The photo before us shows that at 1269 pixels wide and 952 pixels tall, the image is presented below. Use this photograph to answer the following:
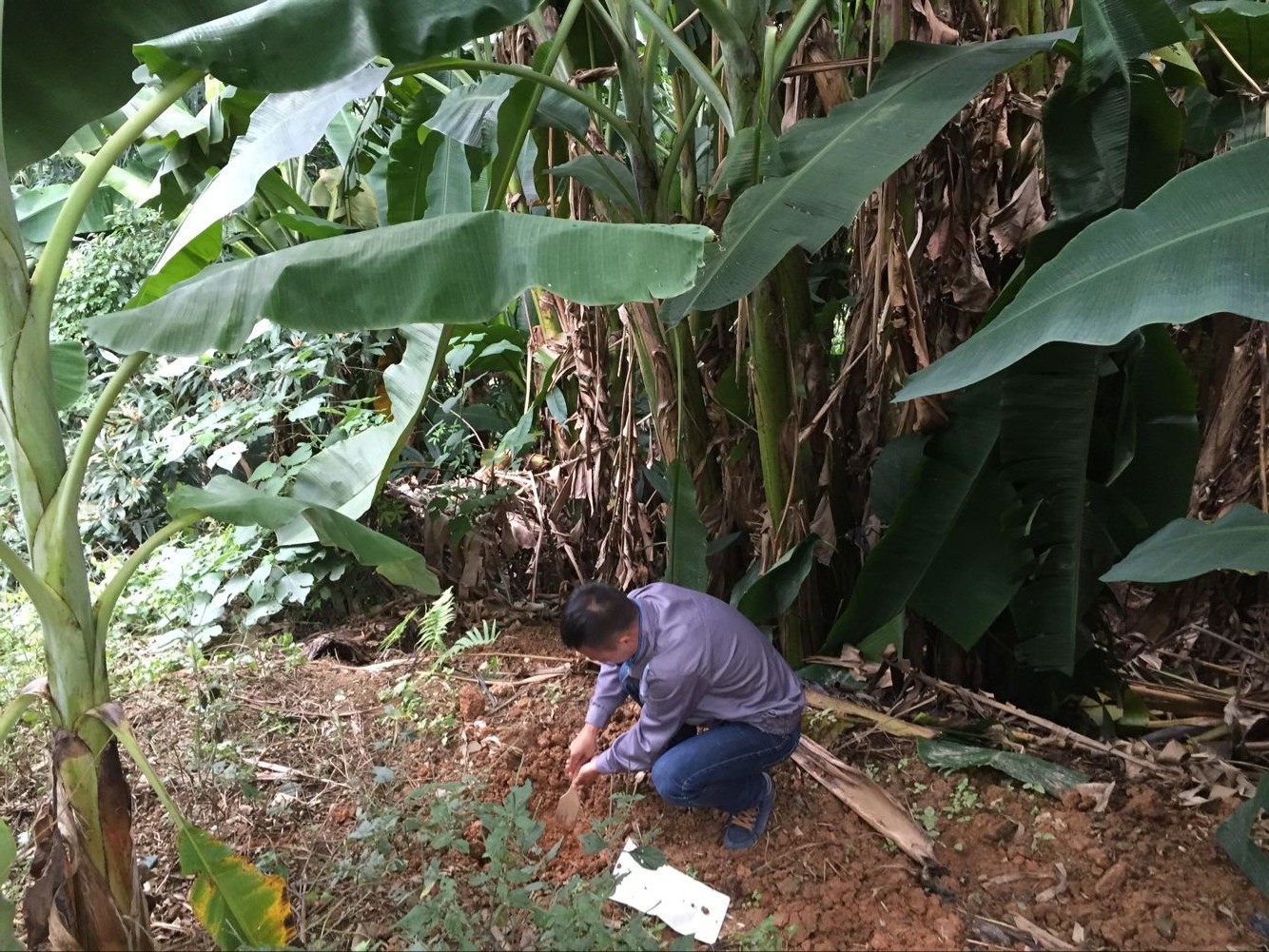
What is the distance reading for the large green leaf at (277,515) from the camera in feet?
4.91

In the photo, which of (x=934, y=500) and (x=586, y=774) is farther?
(x=934, y=500)

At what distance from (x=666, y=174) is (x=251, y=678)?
6.66 feet

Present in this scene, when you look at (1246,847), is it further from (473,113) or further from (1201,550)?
(473,113)

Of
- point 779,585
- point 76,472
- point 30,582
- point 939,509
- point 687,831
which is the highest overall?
point 76,472

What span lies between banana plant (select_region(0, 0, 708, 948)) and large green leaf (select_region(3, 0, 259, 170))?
373 millimetres

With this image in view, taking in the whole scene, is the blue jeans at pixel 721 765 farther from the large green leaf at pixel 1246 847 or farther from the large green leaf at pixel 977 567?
the large green leaf at pixel 1246 847

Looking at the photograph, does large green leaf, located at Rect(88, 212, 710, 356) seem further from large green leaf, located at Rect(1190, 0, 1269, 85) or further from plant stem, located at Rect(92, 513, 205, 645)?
large green leaf, located at Rect(1190, 0, 1269, 85)

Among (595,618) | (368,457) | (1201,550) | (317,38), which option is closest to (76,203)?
(317,38)

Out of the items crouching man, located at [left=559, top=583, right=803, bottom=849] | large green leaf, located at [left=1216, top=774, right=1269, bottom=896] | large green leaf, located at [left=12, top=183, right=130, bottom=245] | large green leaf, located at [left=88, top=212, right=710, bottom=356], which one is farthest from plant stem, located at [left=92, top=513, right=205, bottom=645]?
large green leaf, located at [left=12, top=183, right=130, bottom=245]

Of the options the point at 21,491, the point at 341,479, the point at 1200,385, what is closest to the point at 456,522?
the point at 341,479

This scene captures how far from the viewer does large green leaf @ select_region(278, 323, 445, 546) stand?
2.02 m

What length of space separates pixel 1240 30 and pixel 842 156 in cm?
94

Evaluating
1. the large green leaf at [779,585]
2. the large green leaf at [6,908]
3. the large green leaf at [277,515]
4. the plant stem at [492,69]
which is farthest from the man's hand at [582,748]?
the plant stem at [492,69]

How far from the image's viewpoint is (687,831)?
2230mm
